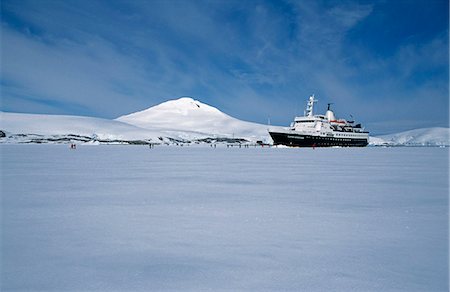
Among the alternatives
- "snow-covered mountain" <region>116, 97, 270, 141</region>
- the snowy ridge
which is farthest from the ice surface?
"snow-covered mountain" <region>116, 97, 270, 141</region>

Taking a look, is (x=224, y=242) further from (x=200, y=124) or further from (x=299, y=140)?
(x=200, y=124)

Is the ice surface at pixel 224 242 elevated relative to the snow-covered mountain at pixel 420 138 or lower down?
lower down

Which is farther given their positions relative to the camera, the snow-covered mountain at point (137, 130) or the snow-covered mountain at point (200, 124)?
the snow-covered mountain at point (200, 124)

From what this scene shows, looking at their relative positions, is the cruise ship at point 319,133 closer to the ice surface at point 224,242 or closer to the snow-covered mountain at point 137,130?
the snow-covered mountain at point 137,130

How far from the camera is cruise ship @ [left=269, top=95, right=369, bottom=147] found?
57188 mm

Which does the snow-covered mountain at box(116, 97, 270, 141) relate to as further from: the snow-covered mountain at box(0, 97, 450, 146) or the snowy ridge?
the snowy ridge

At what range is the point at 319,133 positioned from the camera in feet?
192

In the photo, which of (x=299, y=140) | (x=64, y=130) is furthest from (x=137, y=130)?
(x=299, y=140)

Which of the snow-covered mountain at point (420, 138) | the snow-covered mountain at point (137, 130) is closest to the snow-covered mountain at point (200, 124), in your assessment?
the snow-covered mountain at point (137, 130)

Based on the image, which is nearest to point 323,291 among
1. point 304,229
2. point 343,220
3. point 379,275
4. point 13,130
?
point 379,275

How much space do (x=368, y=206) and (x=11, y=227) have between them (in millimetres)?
5666

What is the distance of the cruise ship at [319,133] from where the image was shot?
57.2 meters

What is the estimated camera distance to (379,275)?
8.75ft

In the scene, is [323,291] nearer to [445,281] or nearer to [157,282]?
[445,281]
